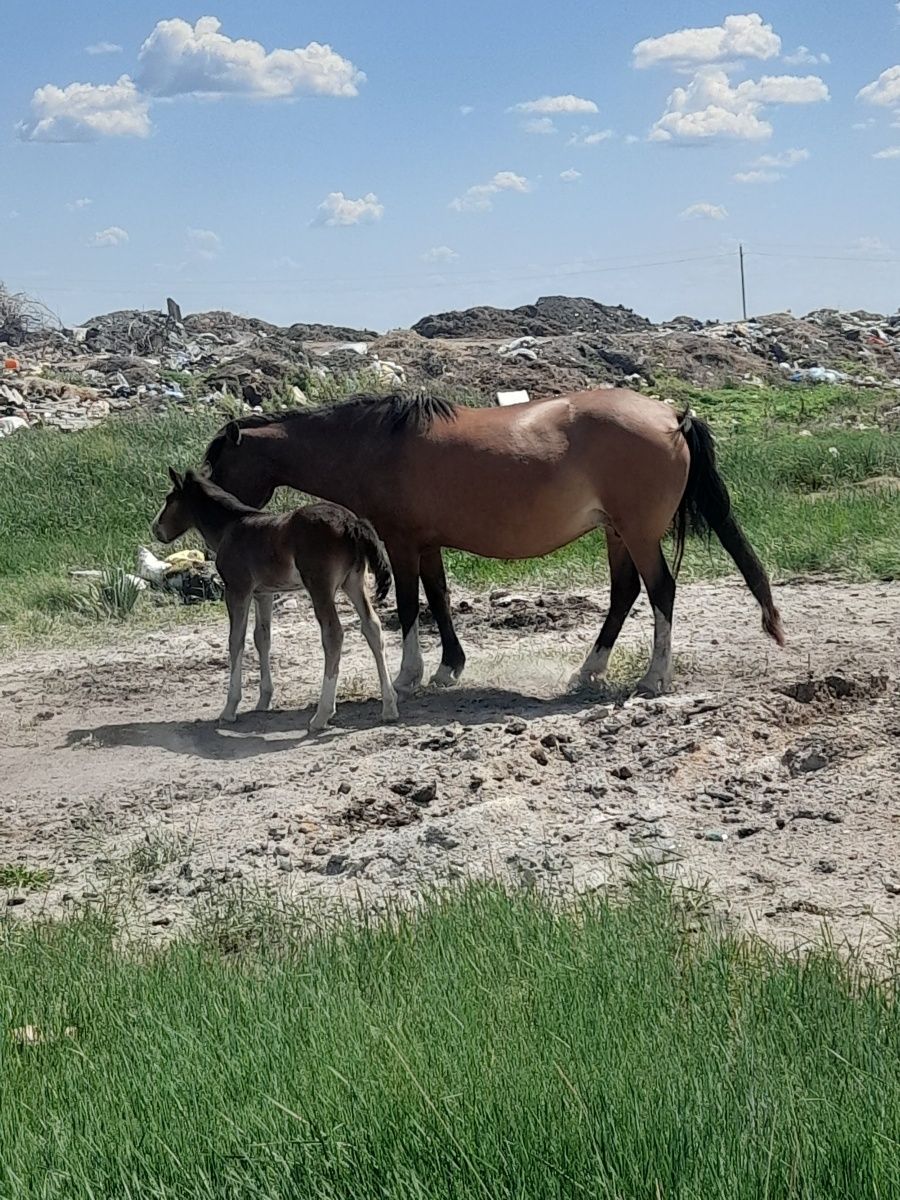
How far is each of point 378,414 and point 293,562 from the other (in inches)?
50.8

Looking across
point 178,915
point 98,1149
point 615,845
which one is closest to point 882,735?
point 615,845

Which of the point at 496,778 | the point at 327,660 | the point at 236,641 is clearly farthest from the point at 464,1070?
the point at 236,641

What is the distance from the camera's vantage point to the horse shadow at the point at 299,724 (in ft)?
27.7

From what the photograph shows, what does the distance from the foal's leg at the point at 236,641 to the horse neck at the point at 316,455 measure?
93 cm

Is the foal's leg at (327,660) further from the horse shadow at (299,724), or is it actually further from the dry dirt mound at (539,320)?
the dry dirt mound at (539,320)

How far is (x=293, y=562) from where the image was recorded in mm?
8734

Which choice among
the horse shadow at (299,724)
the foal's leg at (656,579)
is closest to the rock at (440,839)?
the horse shadow at (299,724)

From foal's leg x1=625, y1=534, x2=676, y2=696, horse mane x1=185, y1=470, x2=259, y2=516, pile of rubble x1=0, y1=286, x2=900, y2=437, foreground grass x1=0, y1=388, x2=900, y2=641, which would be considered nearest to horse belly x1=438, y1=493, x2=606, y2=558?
foal's leg x1=625, y1=534, x2=676, y2=696

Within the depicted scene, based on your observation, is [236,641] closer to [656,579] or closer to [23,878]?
[656,579]

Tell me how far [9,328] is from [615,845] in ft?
138

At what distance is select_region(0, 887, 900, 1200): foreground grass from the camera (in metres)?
3.04

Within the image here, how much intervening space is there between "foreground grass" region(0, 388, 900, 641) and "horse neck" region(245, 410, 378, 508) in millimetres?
2696

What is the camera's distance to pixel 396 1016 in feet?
12.8

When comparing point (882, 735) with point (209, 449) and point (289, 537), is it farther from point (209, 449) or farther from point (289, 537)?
point (209, 449)
